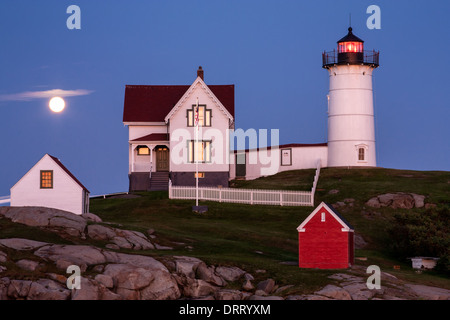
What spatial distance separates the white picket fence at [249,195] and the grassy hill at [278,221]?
100 centimetres

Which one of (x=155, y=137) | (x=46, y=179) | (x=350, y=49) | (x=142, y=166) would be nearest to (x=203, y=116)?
(x=155, y=137)

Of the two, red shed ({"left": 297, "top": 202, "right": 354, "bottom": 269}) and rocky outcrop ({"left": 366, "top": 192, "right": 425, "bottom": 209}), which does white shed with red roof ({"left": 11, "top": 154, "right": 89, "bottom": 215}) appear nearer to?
red shed ({"left": 297, "top": 202, "right": 354, "bottom": 269})

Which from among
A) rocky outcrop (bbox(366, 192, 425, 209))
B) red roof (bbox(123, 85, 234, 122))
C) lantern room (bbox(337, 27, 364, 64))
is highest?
lantern room (bbox(337, 27, 364, 64))

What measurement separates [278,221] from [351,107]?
767 inches

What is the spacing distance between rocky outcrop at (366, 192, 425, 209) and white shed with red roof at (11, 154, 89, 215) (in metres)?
19.7

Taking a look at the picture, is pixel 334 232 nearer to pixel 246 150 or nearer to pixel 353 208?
pixel 353 208

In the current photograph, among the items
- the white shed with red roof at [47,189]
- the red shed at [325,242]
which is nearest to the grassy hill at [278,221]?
the red shed at [325,242]

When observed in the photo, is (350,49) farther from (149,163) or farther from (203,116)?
(149,163)

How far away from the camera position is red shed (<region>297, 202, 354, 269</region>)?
36.6 metres

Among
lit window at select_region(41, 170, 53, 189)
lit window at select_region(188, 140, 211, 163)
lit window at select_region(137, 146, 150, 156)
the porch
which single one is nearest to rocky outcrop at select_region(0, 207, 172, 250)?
lit window at select_region(41, 170, 53, 189)

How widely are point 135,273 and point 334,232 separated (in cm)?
992

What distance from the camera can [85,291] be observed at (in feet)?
96.8

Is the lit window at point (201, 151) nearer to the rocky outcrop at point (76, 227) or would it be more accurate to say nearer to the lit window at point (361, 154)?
the lit window at point (361, 154)
